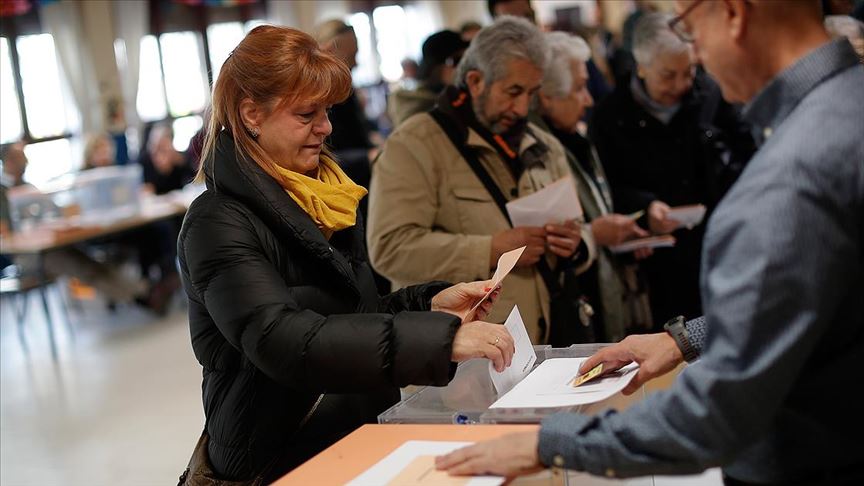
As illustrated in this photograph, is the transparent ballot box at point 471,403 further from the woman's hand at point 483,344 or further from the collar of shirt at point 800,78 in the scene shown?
the collar of shirt at point 800,78

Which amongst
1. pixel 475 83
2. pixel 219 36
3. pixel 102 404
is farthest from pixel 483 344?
pixel 219 36

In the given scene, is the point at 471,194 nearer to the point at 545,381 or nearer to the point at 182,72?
the point at 545,381

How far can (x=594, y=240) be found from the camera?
142 inches

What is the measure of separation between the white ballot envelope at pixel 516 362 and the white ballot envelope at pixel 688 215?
202 centimetres

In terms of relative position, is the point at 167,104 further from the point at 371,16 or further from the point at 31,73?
the point at 371,16

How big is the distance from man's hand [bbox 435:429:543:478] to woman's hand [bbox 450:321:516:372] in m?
0.28

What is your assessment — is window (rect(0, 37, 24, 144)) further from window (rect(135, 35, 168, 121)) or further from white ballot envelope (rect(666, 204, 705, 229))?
white ballot envelope (rect(666, 204, 705, 229))

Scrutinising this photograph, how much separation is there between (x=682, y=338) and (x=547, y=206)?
4.58 feet

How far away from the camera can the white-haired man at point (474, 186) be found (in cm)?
307

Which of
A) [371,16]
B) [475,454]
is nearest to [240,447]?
[475,454]

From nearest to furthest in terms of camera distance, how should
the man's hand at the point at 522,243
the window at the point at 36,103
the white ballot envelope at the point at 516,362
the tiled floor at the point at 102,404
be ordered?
the white ballot envelope at the point at 516,362
the man's hand at the point at 522,243
the tiled floor at the point at 102,404
the window at the point at 36,103

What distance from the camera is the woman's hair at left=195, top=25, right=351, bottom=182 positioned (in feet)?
6.62

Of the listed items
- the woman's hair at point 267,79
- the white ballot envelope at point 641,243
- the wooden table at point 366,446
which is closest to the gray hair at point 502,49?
the white ballot envelope at point 641,243

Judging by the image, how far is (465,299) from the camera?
2213 mm
